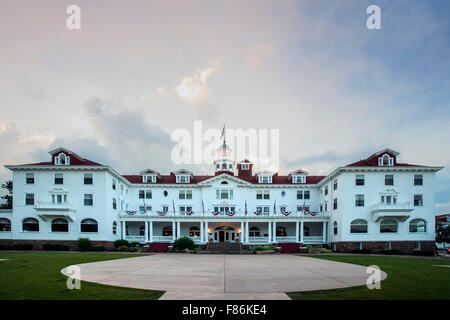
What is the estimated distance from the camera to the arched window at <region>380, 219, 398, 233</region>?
4112 centimetres

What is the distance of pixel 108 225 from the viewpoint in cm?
4181

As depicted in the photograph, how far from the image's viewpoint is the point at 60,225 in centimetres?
4144

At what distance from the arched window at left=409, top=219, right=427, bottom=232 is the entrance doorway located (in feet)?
83.1

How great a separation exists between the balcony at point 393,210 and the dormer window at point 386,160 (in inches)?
217

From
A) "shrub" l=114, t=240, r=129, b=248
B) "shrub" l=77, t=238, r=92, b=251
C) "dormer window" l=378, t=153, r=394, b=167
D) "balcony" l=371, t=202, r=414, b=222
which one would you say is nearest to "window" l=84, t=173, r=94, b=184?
"shrub" l=77, t=238, r=92, b=251

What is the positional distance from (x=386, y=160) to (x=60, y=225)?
4521 centimetres

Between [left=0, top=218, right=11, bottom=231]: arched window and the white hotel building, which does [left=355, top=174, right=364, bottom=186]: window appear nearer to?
the white hotel building

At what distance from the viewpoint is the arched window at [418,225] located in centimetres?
4125

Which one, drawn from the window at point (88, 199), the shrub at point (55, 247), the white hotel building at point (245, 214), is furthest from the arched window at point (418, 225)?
the shrub at point (55, 247)

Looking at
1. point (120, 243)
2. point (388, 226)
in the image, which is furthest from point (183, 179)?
point (388, 226)

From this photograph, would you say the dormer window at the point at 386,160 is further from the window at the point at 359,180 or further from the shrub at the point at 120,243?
the shrub at the point at 120,243

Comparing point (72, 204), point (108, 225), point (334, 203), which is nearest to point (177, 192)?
point (108, 225)

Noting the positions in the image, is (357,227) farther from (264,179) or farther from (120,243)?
(120,243)
